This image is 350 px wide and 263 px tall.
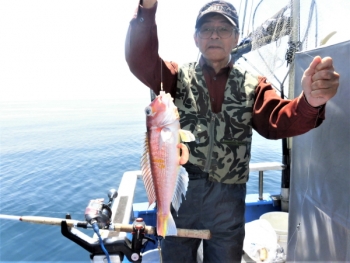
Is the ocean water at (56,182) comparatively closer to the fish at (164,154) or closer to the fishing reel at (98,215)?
the fishing reel at (98,215)

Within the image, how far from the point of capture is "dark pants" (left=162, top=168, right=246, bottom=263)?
2416 millimetres

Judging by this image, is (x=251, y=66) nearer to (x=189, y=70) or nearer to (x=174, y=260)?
(x=189, y=70)

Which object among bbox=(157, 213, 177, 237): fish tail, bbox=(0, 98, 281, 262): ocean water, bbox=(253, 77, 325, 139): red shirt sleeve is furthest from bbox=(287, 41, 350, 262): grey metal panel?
bbox=(0, 98, 281, 262): ocean water

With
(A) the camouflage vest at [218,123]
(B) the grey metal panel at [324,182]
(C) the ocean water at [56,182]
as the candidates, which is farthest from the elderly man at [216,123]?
(C) the ocean water at [56,182]

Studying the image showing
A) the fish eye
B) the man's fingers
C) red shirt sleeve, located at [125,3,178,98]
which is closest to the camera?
the man's fingers

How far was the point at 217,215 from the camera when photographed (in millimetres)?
2436

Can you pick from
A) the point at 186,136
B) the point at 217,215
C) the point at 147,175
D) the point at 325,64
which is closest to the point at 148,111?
the point at 186,136

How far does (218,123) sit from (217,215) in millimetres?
889

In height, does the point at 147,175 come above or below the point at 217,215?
above

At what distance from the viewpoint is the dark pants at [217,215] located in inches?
95.1

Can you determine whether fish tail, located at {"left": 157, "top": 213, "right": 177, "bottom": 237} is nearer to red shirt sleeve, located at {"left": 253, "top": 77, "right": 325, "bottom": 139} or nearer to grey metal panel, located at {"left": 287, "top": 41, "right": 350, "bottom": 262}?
red shirt sleeve, located at {"left": 253, "top": 77, "right": 325, "bottom": 139}

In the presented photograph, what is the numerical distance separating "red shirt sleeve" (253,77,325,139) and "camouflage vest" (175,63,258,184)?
0.09 metres

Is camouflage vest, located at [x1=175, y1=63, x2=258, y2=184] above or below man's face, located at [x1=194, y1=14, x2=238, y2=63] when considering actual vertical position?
below

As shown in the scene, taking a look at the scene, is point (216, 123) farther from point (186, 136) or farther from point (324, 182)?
point (324, 182)
